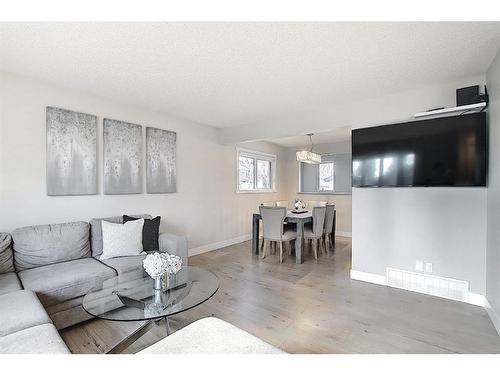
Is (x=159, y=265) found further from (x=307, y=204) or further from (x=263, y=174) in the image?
(x=263, y=174)

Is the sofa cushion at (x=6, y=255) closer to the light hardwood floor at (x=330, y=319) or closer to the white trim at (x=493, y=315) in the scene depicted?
the light hardwood floor at (x=330, y=319)

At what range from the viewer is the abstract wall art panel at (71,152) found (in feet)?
9.05

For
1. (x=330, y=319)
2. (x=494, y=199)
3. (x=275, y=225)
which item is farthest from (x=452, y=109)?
(x=275, y=225)

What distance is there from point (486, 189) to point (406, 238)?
908mm

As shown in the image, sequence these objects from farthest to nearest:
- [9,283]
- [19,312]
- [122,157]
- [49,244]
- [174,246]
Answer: [122,157] < [174,246] < [49,244] < [9,283] < [19,312]

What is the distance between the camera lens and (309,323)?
2148 mm

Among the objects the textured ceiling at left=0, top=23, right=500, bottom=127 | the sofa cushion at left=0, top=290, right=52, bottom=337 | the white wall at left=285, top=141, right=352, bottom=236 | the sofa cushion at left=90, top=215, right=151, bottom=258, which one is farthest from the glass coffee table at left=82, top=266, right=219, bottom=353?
the white wall at left=285, top=141, right=352, bottom=236

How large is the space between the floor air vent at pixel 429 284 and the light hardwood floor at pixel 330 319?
103 millimetres

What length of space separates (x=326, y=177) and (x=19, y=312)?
242 inches

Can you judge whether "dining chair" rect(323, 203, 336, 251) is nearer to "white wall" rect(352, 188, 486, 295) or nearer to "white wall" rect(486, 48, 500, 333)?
"white wall" rect(352, 188, 486, 295)

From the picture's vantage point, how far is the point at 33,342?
121cm

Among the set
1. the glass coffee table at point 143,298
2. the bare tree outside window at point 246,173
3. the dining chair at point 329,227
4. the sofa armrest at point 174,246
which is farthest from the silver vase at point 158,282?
the bare tree outside window at point 246,173
